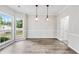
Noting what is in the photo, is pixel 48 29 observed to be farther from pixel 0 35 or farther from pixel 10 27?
pixel 0 35

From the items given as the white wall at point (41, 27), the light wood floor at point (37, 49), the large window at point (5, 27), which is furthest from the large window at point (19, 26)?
the light wood floor at point (37, 49)

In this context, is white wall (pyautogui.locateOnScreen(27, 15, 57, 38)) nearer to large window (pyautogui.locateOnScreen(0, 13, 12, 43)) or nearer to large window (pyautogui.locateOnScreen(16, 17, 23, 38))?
large window (pyautogui.locateOnScreen(16, 17, 23, 38))

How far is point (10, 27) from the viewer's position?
7.05m

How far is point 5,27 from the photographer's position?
6.24 metres

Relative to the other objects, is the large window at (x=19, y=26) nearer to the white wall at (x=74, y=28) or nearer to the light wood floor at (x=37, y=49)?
the light wood floor at (x=37, y=49)

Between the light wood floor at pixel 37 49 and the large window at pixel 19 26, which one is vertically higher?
the large window at pixel 19 26

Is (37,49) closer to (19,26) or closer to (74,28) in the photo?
(74,28)

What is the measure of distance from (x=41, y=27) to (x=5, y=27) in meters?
3.72

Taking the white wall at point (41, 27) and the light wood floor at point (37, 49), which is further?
the white wall at point (41, 27)

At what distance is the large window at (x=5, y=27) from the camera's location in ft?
18.9

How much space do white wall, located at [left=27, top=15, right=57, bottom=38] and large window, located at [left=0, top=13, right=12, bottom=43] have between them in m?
2.59

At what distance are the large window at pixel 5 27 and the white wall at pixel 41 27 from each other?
2.59m

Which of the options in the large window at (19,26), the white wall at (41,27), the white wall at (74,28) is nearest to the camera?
the white wall at (74,28)
